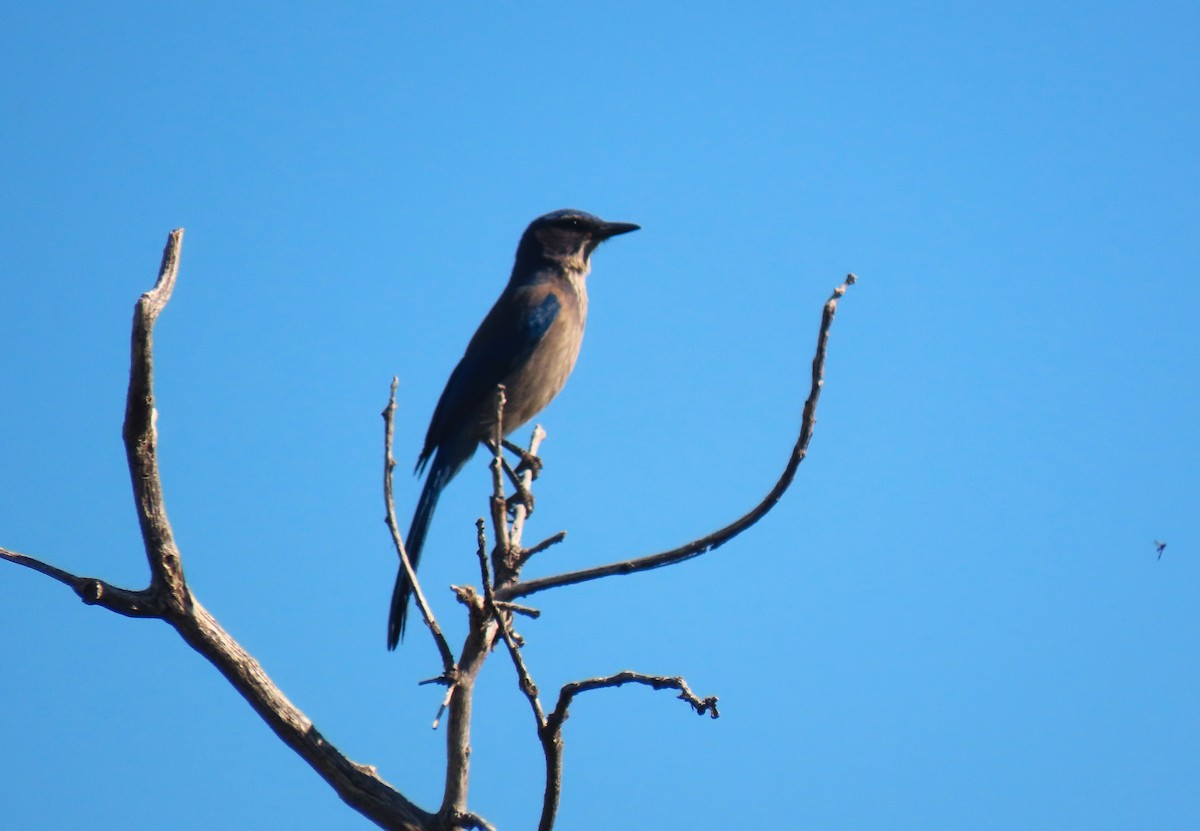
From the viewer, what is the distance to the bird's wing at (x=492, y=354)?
287 inches

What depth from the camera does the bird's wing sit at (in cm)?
729

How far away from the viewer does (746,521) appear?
3.29m

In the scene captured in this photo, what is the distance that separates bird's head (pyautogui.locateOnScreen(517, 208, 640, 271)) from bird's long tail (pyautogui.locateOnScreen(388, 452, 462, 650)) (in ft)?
5.76

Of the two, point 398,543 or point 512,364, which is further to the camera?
point 512,364

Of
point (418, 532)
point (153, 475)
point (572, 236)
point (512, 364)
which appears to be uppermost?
point (572, 236)

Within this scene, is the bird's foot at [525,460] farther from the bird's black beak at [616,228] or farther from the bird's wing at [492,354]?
the bird's black beak at [616,228]

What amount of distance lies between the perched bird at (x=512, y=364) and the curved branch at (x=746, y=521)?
131 inches

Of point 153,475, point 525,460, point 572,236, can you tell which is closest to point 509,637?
point 153,475

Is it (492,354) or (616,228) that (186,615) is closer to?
(492,354)

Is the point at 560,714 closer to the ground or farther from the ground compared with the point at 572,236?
closer to the ground

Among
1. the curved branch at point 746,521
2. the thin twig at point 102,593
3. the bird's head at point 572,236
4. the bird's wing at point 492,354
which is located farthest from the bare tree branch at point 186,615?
the bird's head at point 572,236

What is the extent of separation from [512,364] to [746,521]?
13.9 feet

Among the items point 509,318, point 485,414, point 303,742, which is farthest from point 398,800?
point 509,318

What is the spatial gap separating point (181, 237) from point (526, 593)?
137 centimetres
